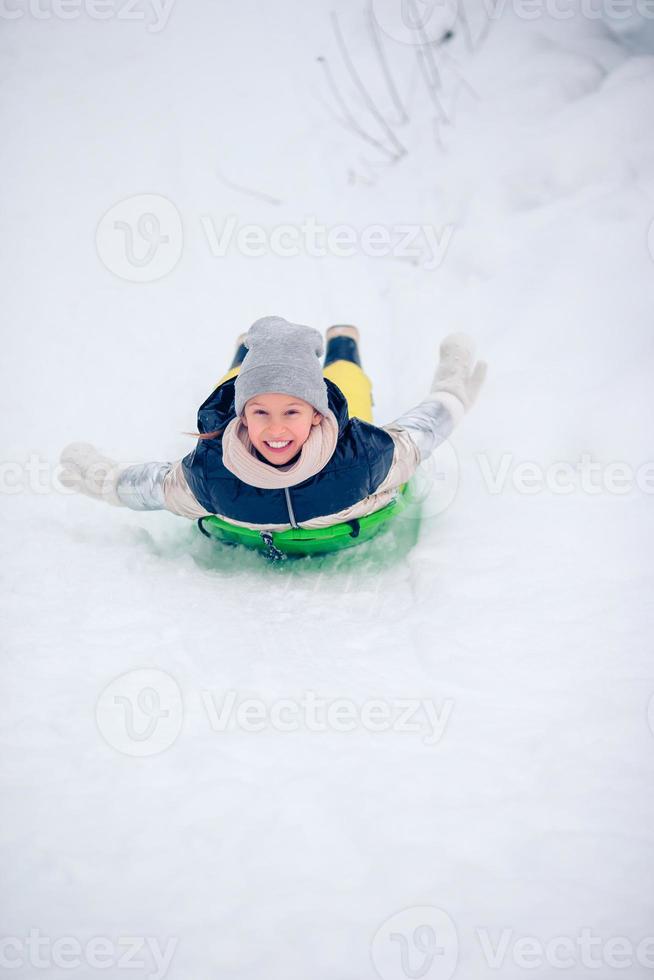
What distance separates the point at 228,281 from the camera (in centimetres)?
348

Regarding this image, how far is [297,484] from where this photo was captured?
1862mm

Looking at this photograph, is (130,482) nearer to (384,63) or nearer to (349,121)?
(349,121)

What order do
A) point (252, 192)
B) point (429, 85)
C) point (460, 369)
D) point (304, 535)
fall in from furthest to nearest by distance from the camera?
point (429, 85)
point (252, 192)
point (460, 369)
point (304, 535)

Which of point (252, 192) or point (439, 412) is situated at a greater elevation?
point (252, 192)

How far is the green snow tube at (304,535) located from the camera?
2057mm

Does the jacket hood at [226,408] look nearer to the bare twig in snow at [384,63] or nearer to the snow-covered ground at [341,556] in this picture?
the snow-covered ground at [341,556]

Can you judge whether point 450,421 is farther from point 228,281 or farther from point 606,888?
point 228,281

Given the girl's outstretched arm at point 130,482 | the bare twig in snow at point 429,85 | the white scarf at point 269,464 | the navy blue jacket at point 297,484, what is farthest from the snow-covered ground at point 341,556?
the white scarf at point 269,464

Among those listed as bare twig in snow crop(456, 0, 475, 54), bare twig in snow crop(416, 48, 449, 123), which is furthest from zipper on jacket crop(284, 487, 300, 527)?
bare twig in snow crop(456, 0, 475, 54)

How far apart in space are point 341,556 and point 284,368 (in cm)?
74

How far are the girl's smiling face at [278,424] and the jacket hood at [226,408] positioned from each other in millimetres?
130

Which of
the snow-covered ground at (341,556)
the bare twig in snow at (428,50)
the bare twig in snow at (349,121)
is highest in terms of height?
the bare twig in snow at (428,50)

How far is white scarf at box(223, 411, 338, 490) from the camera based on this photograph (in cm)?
174

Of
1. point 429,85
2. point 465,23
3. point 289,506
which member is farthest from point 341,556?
point 465,23
